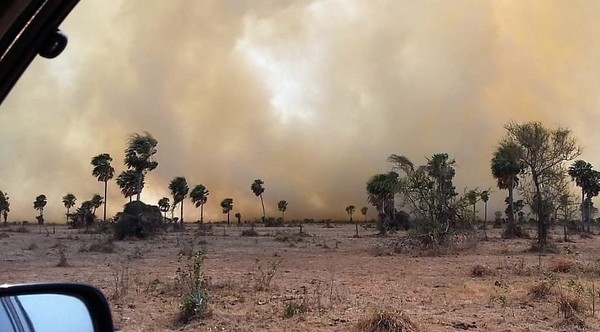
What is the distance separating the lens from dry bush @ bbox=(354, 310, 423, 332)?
7.78 metres

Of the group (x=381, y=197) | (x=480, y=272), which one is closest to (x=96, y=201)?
(x=381, y=197)

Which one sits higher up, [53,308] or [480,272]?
[53,308]

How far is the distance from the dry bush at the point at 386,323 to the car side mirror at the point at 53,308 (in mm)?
6547

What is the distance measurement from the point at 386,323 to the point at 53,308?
678cm

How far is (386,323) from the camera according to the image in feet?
25.7

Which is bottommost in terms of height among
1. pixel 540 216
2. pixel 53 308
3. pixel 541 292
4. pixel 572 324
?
pixel 572 324

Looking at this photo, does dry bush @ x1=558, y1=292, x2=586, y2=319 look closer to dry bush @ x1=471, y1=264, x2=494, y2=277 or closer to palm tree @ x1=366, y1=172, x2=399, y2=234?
dry bush @ x1=471, y1=264, x2=494, y2=277

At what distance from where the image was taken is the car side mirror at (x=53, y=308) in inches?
52.6

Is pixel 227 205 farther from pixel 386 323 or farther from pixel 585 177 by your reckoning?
pixel 386 323

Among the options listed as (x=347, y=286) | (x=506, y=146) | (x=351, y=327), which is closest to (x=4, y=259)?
(x=347, y=286)

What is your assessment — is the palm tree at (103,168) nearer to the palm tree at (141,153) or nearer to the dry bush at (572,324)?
the palm tree at (141,153)

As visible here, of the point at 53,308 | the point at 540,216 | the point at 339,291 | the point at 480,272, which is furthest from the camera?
the point at 540,216

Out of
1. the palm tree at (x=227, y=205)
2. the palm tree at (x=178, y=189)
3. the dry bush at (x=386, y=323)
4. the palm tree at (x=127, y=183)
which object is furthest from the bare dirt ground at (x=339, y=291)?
the palm tree at (x=227, y=205)

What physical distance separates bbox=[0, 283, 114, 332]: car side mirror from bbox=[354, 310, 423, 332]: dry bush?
655 cm
